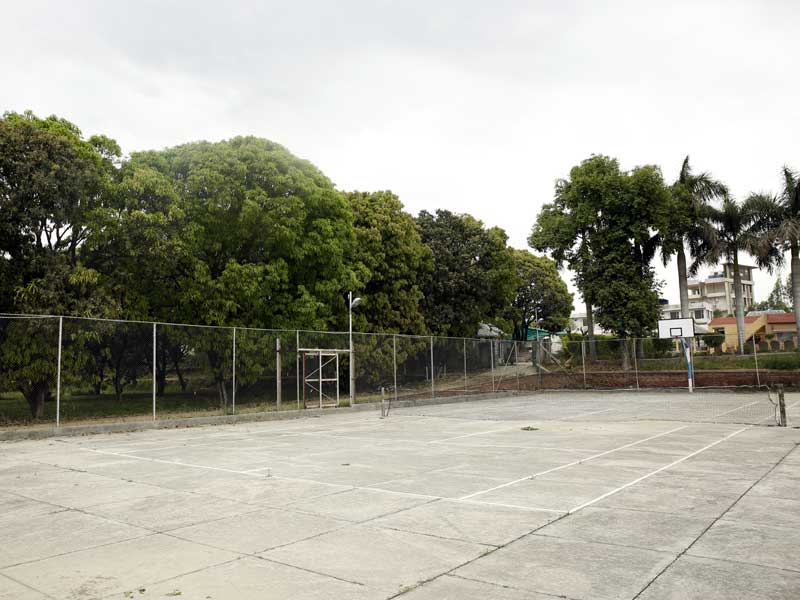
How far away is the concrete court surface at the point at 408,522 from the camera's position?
470 centimetres

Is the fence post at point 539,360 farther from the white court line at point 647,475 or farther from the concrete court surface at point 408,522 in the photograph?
the concrete court surface at point 408,522

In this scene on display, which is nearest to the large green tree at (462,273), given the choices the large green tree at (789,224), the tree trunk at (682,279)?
the tree trunk at (682,279)

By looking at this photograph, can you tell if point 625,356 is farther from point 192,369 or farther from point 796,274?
point 192,369

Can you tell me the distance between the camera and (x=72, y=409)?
1850cm

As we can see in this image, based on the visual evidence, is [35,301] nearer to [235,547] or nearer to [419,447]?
[419,447]

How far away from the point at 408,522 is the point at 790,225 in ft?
145

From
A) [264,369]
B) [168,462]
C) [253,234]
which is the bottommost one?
[168,462]

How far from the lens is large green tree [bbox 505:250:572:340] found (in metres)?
74.0

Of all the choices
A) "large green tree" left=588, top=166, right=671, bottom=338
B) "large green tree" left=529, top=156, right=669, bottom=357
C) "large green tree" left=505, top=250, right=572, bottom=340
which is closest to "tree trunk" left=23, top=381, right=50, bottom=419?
"large green tree" left=529, top=156, right=669, bottom=357

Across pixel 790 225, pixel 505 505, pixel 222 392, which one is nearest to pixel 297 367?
pixel 222 392

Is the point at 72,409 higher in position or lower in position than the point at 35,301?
lower

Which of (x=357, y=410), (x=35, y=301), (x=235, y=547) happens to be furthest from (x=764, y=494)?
(x=35, y=301)

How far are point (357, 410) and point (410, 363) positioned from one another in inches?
190

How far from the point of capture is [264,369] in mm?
24344
